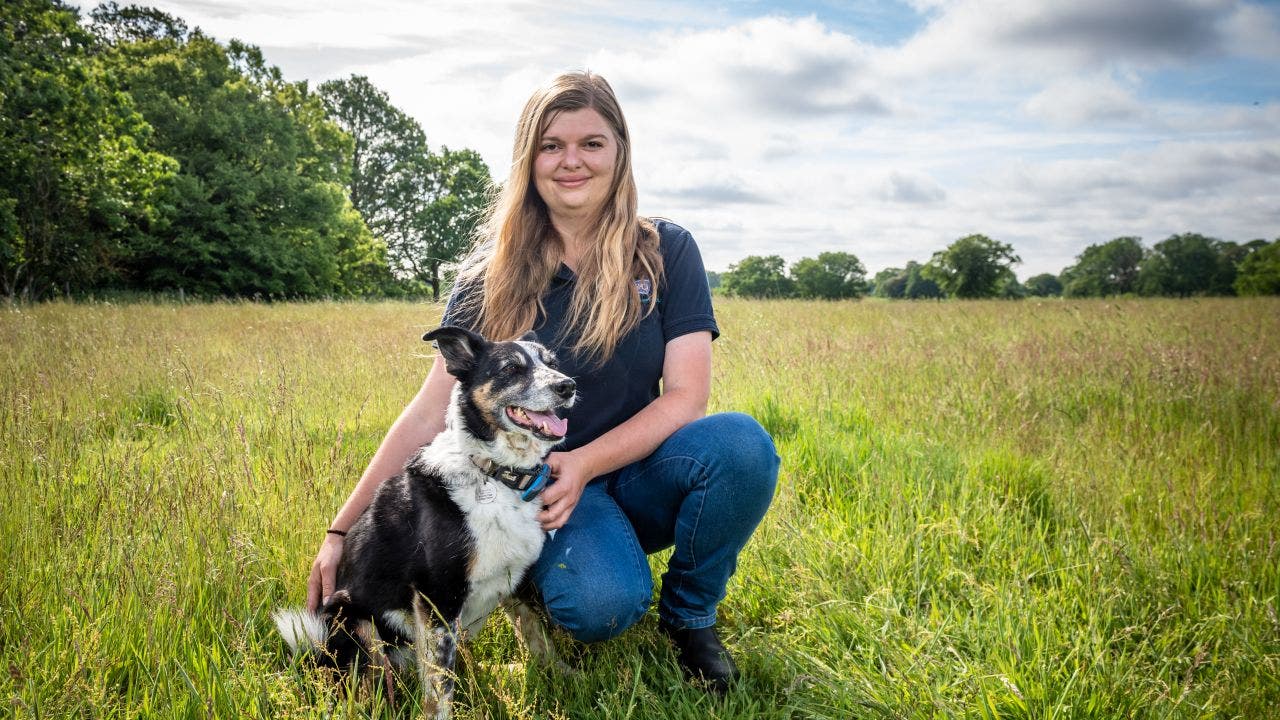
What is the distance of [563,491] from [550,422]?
0.27 metres

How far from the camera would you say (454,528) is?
2311mm

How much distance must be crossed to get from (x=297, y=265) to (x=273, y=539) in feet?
96.5

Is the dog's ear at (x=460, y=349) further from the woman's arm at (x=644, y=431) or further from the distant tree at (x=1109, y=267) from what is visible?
the distant tree at (x=1109, y=267)

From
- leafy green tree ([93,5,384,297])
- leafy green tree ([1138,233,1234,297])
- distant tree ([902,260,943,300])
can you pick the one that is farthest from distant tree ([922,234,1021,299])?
leafy green tree ([93,5,384,297])

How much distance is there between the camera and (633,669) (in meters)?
2.53

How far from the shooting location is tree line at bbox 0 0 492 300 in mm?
17953

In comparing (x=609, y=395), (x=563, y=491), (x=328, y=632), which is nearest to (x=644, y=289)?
(x=609, y=395)

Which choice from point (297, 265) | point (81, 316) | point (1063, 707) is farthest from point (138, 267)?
point (1063, 707)

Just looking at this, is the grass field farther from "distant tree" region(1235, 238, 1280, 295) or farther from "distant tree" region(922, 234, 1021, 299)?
"distant tree" region(922, 234, 1021, 299)

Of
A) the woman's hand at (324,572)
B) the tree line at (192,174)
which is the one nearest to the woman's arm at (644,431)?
the woman's hand at (324,572)

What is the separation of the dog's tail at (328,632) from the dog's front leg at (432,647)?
0.24 metres

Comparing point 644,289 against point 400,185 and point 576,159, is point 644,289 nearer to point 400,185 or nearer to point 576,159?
point 576,159

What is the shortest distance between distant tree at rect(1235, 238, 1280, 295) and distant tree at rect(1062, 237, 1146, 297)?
12.1 m

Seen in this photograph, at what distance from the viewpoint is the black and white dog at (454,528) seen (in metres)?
2.29
